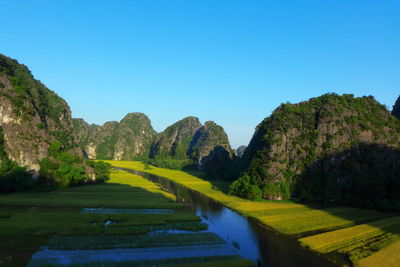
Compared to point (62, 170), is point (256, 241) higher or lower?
lower

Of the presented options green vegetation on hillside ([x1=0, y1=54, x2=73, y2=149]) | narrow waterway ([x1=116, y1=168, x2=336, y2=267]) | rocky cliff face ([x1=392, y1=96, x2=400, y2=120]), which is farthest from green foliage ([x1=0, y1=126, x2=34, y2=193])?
rocky cliff face ([x1=392, y1=96, x2=400, y2=120])

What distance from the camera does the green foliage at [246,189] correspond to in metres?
58.3

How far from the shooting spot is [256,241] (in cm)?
3209

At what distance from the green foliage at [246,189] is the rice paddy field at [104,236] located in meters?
18.5

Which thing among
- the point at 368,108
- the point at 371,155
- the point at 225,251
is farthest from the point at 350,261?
the point at 368,108

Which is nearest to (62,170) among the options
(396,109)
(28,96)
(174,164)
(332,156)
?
(28,96)

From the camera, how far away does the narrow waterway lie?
85.7 ft

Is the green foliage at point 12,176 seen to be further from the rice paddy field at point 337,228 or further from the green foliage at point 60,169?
the rice paddy field at point 337,228

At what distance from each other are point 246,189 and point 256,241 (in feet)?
92.0

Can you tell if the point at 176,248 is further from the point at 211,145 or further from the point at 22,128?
the point at 211,145

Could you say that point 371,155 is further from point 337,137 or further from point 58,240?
point 58,240

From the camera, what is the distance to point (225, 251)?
28469 millimetres

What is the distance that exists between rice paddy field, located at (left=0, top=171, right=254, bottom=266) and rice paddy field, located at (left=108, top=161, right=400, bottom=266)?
34.4 ft

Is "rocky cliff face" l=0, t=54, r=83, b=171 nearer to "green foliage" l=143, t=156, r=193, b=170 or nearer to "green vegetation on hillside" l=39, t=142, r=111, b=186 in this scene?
"green vegetation on hillside" l=39, t=142, r=111, b=186
